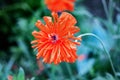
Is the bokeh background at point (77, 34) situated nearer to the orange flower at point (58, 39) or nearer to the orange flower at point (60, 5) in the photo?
the orange flower at point (60, 5)

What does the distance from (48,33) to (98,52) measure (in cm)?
83

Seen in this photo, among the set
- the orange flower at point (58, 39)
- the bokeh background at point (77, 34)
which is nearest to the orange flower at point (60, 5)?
the bokeh background at point (77, 34)

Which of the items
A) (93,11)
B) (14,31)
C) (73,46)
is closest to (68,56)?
(73,46)

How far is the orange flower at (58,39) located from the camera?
3.31ft

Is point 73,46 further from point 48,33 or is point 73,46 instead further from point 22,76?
point 22,76

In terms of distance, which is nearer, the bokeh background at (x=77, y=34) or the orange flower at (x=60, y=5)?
the orange flower at (x=60, y=5)

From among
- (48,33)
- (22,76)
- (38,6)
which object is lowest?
(22,76)

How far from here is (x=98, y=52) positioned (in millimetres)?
1821

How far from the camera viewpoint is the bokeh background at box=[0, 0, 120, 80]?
1.72 m

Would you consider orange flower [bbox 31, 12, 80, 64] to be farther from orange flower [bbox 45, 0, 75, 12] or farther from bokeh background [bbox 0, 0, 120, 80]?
orange flower [bbox 45, 0, 75, 12]

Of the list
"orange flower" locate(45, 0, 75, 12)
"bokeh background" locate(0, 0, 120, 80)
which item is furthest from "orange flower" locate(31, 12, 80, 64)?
"orange flower" locate(45, 0, 75, 12)

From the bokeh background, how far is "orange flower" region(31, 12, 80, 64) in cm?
28

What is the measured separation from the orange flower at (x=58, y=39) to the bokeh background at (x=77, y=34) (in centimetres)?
28

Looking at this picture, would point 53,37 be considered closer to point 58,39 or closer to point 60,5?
point 58,39
